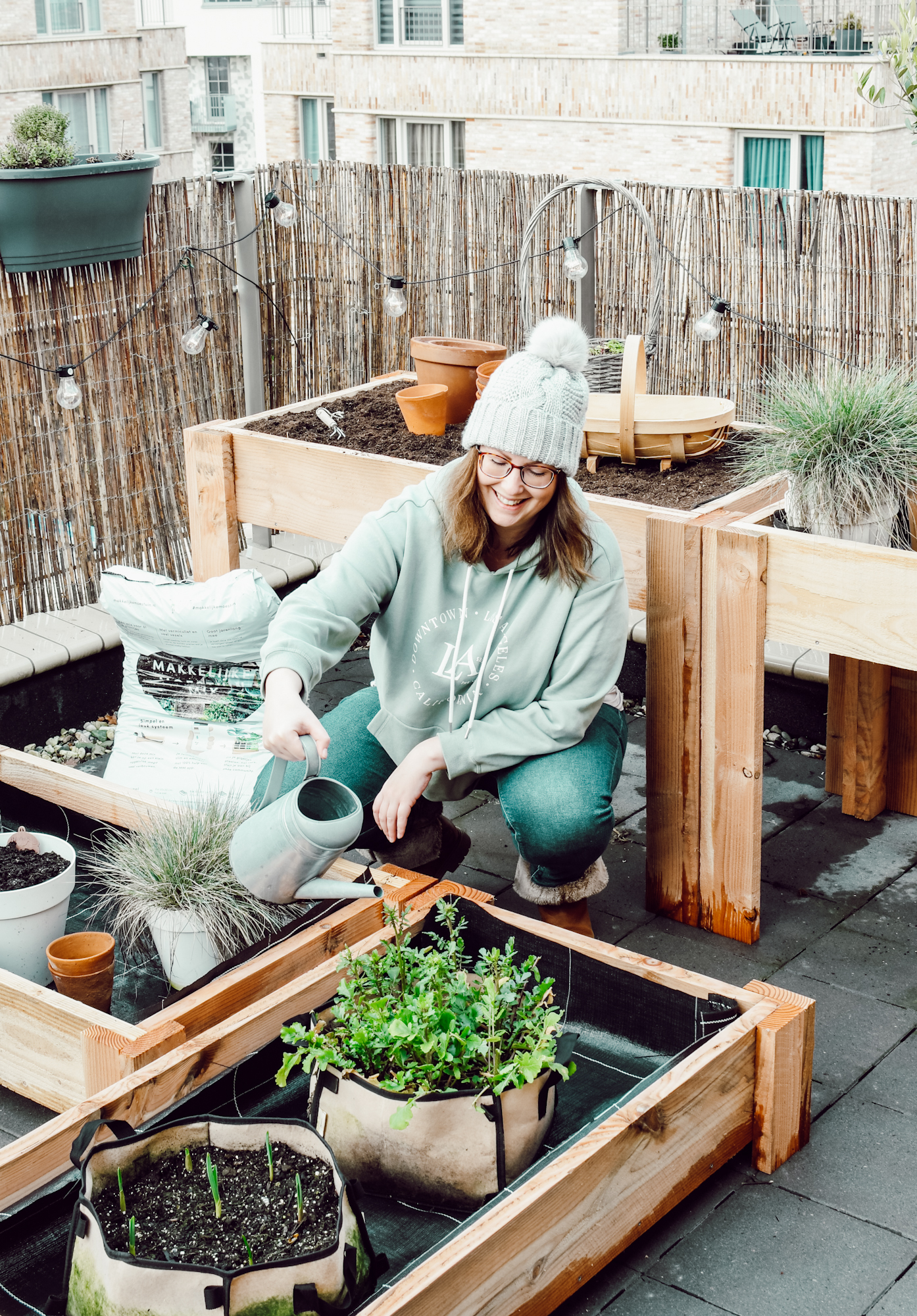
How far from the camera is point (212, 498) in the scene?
3.30m

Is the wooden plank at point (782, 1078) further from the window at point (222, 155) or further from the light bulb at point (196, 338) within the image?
the window at point (222, 155)

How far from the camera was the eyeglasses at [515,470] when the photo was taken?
2.20m

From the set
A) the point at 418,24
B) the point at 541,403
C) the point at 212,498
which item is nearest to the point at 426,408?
the point at 212,498

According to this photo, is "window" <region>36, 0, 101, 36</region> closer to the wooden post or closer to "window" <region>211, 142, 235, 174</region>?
"window" <region>211, 142, 235, 174</region>

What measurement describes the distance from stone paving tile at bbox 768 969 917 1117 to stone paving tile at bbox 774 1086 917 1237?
0.04m

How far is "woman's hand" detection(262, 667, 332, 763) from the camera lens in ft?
6.61

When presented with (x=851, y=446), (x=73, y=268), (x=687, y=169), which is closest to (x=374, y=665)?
(x=851, y=446)

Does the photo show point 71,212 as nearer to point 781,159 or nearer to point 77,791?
point 77,791

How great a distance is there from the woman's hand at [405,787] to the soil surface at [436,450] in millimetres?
716

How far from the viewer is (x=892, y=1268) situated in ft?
5.87

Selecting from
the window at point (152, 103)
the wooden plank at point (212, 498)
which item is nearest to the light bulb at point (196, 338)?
the wooden plank at point (212, 498)

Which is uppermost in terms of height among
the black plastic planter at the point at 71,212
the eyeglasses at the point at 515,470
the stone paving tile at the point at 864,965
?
the black plastic planter at the point at 71,212

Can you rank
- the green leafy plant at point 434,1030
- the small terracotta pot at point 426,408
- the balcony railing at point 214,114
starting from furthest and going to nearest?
the balcony railing at point 214,114
the small terracotta pot at point 426,408
the green leafy plant at point 434,1030

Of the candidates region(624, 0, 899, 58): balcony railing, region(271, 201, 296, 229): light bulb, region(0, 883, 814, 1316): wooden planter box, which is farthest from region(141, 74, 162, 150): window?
region(0, 883, 814, 1316): wooden planter box
